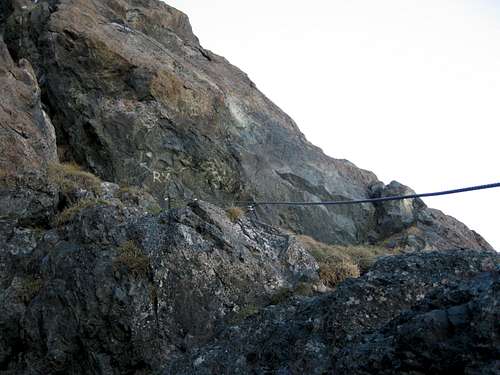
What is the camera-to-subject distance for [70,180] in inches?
496

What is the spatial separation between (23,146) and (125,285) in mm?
6817

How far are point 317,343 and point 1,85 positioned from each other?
13360mm

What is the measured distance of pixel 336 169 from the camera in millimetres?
21812

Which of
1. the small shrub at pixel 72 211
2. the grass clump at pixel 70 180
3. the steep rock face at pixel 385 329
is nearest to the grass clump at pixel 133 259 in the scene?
the small shrub at pixel 72 211

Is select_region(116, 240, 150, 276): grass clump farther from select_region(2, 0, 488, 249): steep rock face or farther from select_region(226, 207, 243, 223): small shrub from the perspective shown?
select_region(2, 0, 488, 249): steep rock face

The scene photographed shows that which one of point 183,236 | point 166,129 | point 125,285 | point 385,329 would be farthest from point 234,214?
point 166,129

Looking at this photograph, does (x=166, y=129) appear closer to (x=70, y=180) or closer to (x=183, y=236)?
(x=70, y=180)

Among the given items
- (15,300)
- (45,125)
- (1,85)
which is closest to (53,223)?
(15,300)

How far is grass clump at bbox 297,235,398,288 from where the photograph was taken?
10.5 metres

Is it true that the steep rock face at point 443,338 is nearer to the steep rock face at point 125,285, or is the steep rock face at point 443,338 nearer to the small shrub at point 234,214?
the steep rock face at point 125,285

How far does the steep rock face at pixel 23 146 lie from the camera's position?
10.9m

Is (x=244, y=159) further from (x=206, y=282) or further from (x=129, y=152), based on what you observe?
(x=206, y=282)

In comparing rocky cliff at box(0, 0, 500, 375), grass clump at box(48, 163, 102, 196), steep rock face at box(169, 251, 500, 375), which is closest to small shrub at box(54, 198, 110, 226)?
rocky cliff at box(0, 0, 500, 375)

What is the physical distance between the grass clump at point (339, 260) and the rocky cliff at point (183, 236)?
9 centimetres
